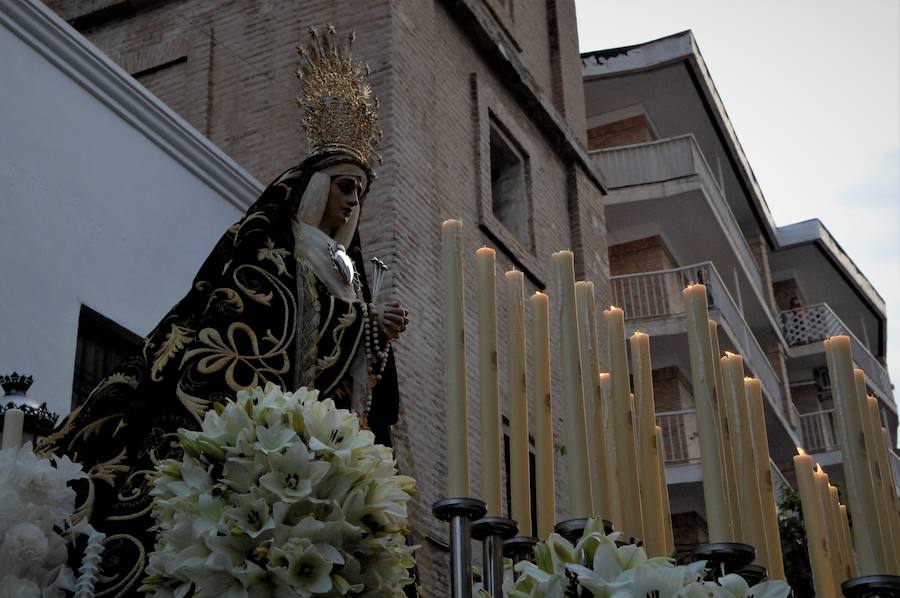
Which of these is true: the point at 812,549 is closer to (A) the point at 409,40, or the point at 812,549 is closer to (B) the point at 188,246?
(B) the point at 188,246

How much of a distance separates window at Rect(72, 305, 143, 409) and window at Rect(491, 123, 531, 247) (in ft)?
18.3

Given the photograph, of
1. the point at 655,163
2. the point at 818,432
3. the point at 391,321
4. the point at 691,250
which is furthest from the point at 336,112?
the point at 818,432

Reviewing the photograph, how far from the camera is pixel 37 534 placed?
9.84ft

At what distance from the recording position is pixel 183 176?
8016mm

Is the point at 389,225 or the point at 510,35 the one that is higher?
the point at 510,35

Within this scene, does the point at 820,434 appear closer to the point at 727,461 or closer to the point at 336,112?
the point at 336,112

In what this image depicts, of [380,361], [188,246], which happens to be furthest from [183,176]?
[380,361]

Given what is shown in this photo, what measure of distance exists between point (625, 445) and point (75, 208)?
441cm

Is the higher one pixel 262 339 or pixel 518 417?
pixel 262 339

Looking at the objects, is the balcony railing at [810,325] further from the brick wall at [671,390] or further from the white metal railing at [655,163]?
the brick wall at [671,390]

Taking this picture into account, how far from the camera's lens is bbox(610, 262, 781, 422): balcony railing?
1720cm

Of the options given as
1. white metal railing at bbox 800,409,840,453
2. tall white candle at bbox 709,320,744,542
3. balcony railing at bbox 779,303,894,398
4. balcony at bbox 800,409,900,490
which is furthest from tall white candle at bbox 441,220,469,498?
balcony railing at bbox 779,303,894,398

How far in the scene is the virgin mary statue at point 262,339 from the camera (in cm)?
363

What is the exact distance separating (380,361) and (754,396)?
1301 millimetres
